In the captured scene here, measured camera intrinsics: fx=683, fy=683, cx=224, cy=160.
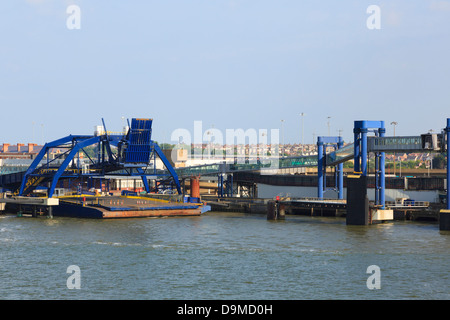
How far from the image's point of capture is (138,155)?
361ft

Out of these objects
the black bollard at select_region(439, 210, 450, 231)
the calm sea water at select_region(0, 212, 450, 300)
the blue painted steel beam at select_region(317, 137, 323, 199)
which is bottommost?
the calm sea water at select_region(0, 212, 450, 300)

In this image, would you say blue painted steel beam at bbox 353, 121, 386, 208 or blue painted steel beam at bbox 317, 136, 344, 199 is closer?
blue painted steel beam at bbox 353, 121, 386, 208

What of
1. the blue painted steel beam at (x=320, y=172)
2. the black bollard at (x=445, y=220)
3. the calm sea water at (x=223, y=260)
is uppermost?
the blue painted steel beam at (x=320, y=172)

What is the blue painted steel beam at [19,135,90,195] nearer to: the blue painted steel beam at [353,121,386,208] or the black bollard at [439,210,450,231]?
the blue painted steel beam at [353,121,386,208]

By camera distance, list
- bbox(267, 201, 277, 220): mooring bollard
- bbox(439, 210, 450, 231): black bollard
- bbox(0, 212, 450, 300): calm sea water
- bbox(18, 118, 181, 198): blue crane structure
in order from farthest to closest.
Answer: bbox(18, 118, 181, 198): blue crane structure
bbox(267, 201, 277, 220): mooring bollard
bbox(439, 210, 450, 231): black bollard
bbox(0, 212, 450, 300): calm sea water

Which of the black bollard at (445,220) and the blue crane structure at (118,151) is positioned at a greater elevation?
the blue crane structure at (118,151)

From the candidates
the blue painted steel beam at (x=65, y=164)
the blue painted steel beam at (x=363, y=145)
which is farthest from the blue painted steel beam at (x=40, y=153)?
the blue painted steel beam at (x=363, y=145)

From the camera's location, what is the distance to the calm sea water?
50.6m

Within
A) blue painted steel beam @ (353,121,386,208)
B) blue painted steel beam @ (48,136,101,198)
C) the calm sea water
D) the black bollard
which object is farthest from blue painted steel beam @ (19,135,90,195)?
the black bollard

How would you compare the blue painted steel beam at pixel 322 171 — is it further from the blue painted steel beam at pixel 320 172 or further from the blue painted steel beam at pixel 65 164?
the blue painted steel beam at pixel 65 164

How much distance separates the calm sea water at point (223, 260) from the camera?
50625 mm
